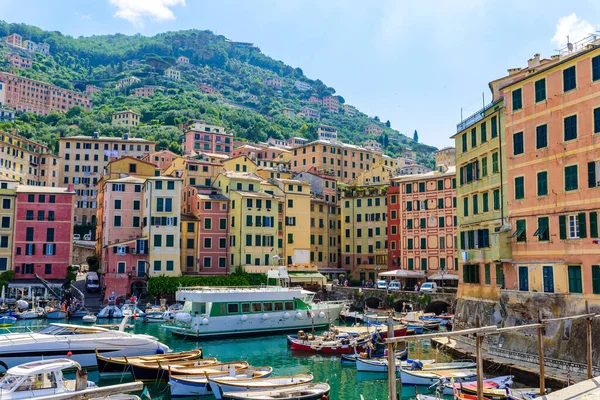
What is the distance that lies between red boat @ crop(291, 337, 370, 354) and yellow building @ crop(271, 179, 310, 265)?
35915mm

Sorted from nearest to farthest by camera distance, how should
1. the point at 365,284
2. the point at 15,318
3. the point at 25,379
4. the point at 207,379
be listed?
the point at 25,379 < the point at 207,379 < the point at 15,318 < the point at 365,284

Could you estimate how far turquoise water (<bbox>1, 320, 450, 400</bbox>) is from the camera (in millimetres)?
30719

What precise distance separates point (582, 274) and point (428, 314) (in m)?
31.2

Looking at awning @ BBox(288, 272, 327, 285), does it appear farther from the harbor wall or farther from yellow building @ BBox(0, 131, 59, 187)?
yellow building @ BBox(0, 131, 59, 187)

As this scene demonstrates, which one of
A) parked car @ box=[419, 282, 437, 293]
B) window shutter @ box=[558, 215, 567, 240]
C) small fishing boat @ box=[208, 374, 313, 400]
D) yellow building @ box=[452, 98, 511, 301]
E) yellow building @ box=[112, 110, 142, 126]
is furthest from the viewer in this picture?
yellow building @ box=[112, 110, 142, 126]

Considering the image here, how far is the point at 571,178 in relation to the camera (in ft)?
101

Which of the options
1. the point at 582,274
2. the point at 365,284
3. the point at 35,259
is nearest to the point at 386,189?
the point at 365,284

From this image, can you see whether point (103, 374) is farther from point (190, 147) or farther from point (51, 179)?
→ point (190, 147)

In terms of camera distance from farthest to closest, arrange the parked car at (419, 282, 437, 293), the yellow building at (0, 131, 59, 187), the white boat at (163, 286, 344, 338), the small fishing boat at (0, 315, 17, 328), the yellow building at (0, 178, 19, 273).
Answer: the yellow building at (0, 131, 59, 187), the yellow building at (0, 178, 19, 273), the parked car at (419, 282, 437, 293), the small fishing boat at (0, 315, 17, 328), the white boat at (163, 286, 344, 338)

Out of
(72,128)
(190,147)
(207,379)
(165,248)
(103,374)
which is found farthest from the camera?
(72,128)

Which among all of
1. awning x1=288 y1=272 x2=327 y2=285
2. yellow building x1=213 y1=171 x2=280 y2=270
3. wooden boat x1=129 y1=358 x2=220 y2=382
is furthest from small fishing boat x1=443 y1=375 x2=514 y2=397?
awning x1=288 y1=272 x2=327 y2=285

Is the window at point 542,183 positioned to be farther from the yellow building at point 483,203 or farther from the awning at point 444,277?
the awning at point 444,277

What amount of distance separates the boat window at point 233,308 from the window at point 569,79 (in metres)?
31.9

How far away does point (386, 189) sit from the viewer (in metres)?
84.4
